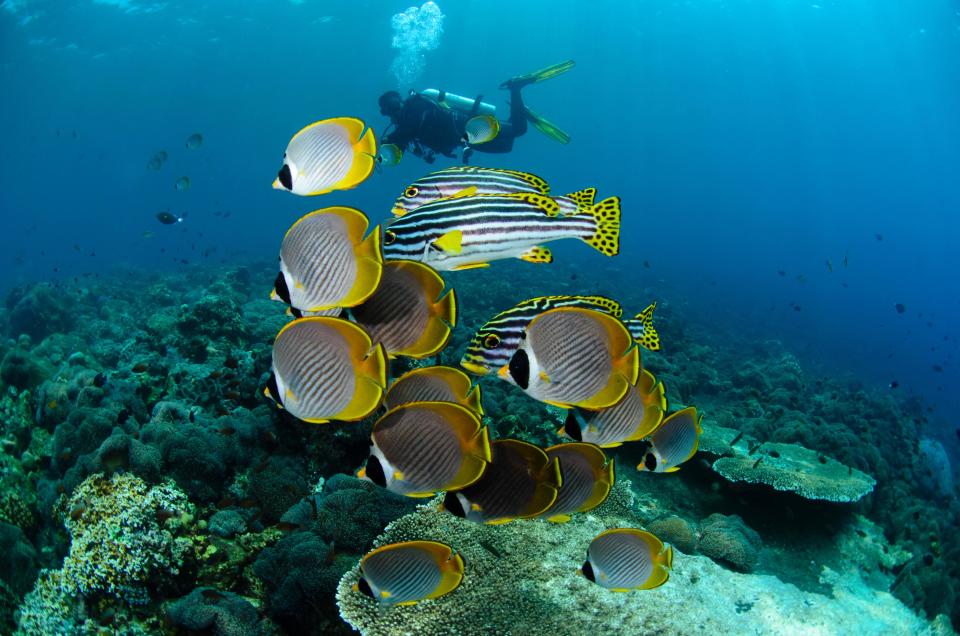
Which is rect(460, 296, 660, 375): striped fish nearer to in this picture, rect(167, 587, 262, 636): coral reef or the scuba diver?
rect(167, 587, 262, 636): coral reef

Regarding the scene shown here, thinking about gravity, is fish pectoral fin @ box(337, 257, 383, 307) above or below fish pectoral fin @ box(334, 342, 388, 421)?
above

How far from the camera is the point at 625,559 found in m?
2.76

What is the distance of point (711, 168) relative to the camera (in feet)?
518

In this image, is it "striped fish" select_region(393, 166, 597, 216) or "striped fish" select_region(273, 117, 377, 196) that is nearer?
"striped fish" select_region(273, 117, 377, 196)

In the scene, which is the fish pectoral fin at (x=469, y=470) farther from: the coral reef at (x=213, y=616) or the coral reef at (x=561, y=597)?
the coral reef at (x=213, y=616)

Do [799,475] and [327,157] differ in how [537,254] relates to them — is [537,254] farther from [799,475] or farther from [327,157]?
[799,475]

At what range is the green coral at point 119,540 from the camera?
148 inches

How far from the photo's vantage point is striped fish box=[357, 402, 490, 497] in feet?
6.20

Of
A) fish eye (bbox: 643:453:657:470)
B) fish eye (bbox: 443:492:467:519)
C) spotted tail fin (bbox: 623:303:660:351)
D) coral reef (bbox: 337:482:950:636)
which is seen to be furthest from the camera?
spotted tail fin (bbox: 623:303:660:351)

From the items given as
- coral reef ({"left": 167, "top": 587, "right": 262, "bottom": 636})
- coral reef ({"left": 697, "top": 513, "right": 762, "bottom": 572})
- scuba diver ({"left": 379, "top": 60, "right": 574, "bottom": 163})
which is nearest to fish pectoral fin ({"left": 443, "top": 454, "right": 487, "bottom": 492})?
coral reef ({"left": 167, "top": 587, "right": 262, "bottom": 636})

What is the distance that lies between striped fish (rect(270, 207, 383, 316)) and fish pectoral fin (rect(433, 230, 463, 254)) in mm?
543

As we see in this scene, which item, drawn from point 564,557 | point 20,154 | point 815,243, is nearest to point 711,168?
point 815,243

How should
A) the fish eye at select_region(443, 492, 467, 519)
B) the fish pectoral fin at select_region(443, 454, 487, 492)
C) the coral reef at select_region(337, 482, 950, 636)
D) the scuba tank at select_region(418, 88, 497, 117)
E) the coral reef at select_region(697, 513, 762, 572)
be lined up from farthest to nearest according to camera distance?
the scuba tank at select_region(418, 88, 497, 117) → the coral reef at select_region(697, 513, 762, 572) → the coral reef at select_region(337, 482, 950, 636) → the fish eye at select_region(443, 492, 467, 519) → the fish pectoral fin at select_region(443, 454, 487, 492)

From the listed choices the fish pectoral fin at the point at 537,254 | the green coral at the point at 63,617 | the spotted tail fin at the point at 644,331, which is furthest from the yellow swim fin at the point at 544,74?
the green coral at the point at 63,617
